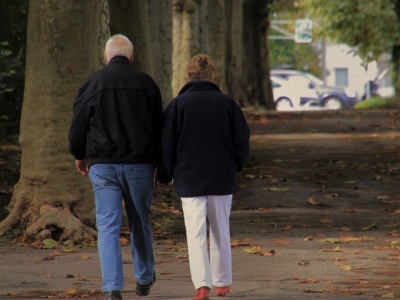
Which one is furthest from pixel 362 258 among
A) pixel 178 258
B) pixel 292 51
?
pixel 292 51

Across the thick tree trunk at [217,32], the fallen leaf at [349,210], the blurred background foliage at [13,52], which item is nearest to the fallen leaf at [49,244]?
the fallen leaf at [349,210]

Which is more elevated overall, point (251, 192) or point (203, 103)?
point (203, 103)

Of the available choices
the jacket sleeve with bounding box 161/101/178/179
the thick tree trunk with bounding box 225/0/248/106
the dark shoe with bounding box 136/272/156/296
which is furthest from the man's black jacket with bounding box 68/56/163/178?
the thick tree trunk with bounding box 225/0/248/106

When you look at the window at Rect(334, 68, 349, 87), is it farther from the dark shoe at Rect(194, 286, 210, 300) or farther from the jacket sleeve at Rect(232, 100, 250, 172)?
the dark shoe at Rect(194, 286, 210, 300)

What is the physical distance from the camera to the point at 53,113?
44.4 feet

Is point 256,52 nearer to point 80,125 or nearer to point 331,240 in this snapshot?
point 331,240

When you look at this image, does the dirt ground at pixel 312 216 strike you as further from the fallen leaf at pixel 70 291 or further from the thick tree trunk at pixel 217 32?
the thick tree trunk at pixel 217 32

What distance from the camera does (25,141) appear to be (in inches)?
540

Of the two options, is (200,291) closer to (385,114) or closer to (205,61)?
(205,61)

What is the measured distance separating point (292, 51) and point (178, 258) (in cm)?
8671

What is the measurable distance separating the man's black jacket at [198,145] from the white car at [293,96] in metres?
63.4

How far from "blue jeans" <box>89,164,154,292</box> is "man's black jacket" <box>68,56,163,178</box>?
0.24 ft

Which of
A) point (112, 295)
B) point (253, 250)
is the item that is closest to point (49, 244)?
point (253, 250)

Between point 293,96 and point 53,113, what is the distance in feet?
198
